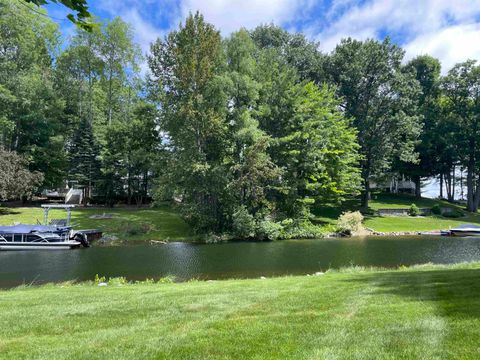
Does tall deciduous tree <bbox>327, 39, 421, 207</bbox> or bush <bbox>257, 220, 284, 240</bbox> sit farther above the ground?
tall deciduous tree <bbox>327, 39, 421, 207</bbox>

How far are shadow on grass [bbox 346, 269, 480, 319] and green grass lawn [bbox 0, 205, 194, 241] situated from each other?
25.6m

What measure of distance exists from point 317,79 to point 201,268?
42.6m

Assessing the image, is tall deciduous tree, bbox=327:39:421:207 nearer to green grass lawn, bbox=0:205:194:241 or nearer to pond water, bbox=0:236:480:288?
pond water, bbox=0:236:480:288

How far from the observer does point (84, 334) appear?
5.98 m

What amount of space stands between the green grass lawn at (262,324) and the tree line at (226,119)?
1006 inches

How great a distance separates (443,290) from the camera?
7719mm

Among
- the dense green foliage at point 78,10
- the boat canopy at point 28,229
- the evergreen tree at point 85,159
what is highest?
the evergreen tree at point 85,159

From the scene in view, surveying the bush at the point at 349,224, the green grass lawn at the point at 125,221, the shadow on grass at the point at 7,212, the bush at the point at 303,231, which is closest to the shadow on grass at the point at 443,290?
the bush at the point at 303,231

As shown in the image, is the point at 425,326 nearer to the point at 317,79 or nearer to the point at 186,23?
the point at 186,23

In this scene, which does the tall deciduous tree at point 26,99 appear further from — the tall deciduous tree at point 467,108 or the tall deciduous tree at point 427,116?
the tall deciduous tree at point 467,108

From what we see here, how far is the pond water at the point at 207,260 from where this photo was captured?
18125mm

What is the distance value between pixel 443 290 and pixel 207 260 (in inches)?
606

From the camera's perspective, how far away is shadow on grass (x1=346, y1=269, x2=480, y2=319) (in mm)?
6113

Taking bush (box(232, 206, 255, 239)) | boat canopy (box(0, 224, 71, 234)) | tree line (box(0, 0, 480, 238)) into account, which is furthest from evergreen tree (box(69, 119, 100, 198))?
bush (box(232, 206, 255, 239))
